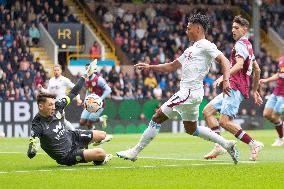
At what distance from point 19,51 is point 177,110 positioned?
2117cm

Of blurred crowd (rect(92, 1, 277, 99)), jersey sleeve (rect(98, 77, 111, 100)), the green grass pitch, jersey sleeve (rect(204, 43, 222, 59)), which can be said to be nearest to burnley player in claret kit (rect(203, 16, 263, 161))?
the green grass pitch

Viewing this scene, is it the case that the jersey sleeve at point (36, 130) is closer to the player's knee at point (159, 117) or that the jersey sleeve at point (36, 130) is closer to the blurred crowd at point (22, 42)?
the player's knee at point (159, 117)

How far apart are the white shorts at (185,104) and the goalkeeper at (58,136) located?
1.25m

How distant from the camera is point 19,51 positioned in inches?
1334

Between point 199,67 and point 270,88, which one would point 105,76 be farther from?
point 199,67

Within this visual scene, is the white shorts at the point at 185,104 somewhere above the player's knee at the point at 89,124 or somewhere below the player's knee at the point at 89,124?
above

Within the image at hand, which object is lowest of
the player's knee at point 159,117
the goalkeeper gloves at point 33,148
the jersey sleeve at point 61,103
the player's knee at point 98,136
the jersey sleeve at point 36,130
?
the player's knee at point 98,136

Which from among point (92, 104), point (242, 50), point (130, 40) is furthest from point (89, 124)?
point (130, 40)

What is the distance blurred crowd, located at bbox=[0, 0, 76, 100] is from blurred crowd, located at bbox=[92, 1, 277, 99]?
8.14 ft

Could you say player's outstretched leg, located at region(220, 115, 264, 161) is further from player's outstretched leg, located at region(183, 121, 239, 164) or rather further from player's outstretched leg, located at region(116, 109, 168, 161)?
player's outstretched leg, located at region(116, 109, 168, 161)

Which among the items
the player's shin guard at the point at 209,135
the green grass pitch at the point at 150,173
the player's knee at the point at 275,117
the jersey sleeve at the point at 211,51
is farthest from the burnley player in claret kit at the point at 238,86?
the player's knee at the point at 275,117

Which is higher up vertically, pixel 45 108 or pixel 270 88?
pixel 45 108

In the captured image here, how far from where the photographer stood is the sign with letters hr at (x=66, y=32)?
37.8 meters

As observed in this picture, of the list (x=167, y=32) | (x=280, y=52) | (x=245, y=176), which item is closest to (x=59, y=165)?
(x=245, y=176)
